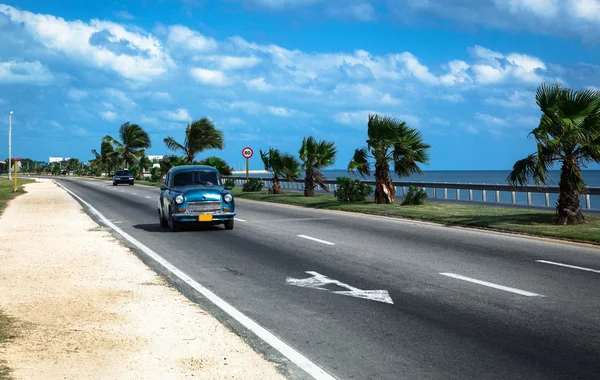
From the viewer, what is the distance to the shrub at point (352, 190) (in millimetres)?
29484

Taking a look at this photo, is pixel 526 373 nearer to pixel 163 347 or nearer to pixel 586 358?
pixel 586 358

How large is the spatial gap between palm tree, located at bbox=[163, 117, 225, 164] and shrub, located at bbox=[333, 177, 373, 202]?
3170 cm

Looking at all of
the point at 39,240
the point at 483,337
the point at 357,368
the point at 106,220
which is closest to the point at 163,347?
the point at 357,368

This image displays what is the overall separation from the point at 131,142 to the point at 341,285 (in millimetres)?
86768

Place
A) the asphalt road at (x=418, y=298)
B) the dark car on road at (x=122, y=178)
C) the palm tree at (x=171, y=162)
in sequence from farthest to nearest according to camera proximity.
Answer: the dark car on road at (x=122, y=178) < the palm tree at (x=171, y=162) < the asphalt road at (x=418, y=298)

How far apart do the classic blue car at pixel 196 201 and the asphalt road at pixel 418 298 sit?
806 millimetres

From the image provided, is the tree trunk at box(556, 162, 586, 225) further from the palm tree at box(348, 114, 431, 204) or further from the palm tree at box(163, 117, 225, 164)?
the palm tree at box(163, 117, 225, 164)

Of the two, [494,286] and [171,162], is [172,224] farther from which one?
[171,162]

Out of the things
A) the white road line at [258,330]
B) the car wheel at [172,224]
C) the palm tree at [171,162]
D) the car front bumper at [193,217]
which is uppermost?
the palm tree at [171,162]

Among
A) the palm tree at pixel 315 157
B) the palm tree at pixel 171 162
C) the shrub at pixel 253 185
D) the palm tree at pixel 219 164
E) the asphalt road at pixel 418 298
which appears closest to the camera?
the asphalt road at pixel 418 298

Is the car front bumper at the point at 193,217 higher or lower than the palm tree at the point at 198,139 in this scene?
lower

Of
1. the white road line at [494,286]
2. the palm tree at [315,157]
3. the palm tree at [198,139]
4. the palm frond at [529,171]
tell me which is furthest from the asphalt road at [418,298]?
the palm tree at [198,139]

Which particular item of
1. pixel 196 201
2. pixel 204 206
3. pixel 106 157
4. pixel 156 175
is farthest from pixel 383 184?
pixel 106 157

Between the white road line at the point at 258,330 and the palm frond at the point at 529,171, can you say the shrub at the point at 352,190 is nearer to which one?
the palm frond at the point at 529,171
